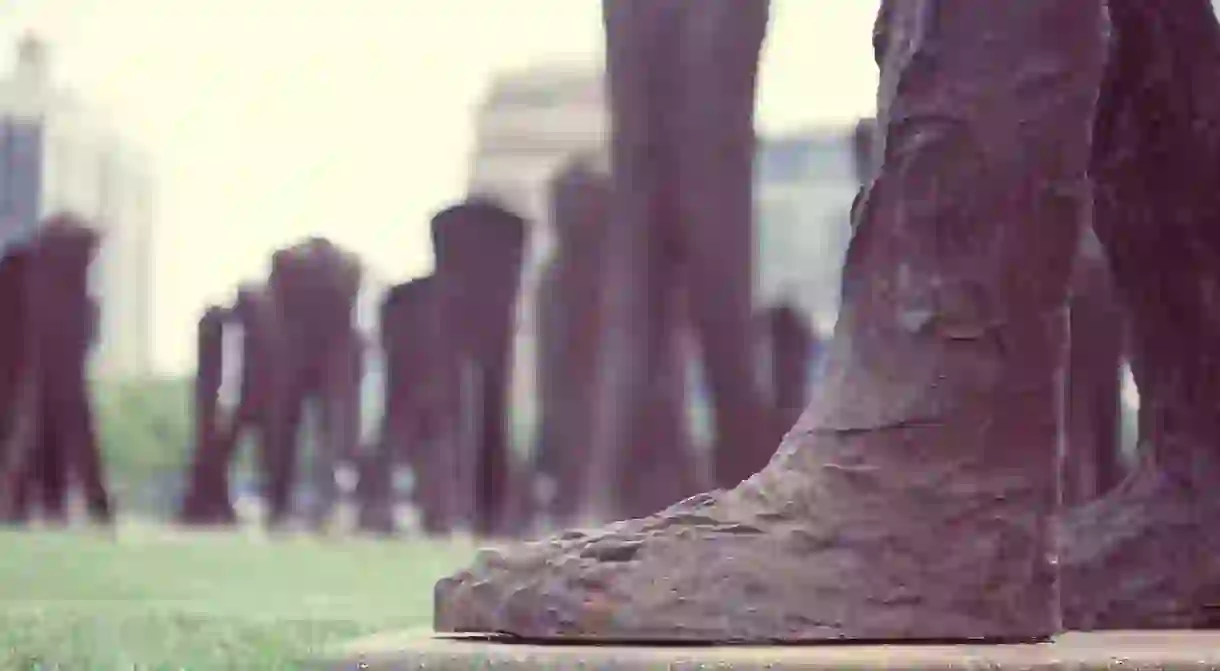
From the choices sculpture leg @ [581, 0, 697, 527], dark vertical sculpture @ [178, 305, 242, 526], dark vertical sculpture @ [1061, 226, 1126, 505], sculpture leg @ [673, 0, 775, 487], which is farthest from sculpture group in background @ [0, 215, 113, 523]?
dark vertical sculpture @ [1061, 226, 1126, 505]

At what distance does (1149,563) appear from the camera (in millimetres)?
1098

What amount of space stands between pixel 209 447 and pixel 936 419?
6.23 ft

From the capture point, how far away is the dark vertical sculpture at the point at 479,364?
2561 millimetres

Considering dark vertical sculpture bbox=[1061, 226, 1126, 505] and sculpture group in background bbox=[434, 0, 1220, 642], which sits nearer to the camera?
sculpture group in background bbox=[434, 0, 1220, 642]

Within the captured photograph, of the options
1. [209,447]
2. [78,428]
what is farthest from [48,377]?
[209,447]

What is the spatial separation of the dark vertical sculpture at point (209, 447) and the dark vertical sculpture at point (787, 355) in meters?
0.75

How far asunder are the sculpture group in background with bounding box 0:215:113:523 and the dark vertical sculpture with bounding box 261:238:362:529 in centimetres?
30

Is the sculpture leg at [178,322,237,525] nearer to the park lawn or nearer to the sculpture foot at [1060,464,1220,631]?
the park lawn

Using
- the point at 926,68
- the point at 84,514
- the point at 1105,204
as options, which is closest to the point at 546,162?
the point at 84,514

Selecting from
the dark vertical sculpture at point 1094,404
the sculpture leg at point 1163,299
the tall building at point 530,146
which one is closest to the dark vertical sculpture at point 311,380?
the tall building at point 530,146

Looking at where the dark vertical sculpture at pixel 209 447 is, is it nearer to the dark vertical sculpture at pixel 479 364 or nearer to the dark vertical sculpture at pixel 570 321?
the dark vertical sculpture at pixel 479 364

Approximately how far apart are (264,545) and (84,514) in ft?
0.87

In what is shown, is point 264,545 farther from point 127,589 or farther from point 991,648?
point 991,648

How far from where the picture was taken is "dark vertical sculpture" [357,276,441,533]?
2.66 metres
